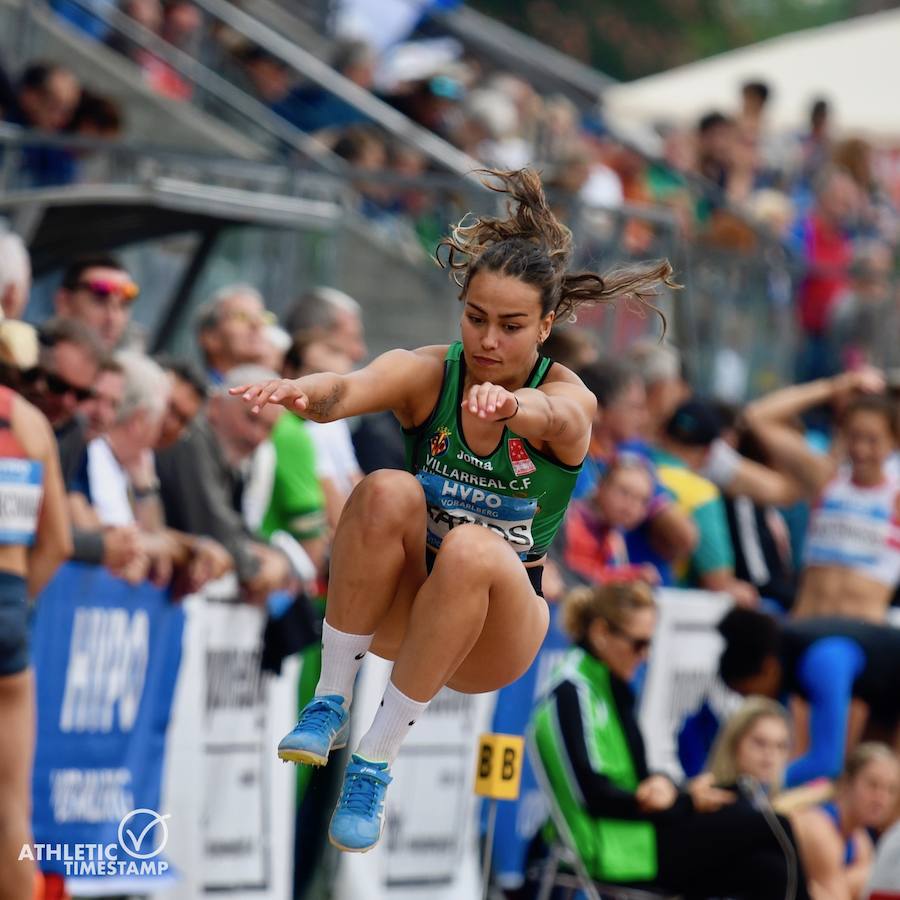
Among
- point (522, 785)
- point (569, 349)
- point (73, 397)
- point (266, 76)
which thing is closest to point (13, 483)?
point (73, 397)

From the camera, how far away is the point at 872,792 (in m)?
9.64

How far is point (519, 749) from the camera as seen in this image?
22.5 feet

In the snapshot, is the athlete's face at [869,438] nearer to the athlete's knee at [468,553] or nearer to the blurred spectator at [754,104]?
the athlete's knee at [468,553]

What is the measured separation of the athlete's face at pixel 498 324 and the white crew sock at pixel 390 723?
972 millimetres

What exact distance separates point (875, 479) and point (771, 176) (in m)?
7.90

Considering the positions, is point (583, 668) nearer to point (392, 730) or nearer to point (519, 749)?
point (519, 749)

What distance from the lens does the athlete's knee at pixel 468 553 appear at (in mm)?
5527

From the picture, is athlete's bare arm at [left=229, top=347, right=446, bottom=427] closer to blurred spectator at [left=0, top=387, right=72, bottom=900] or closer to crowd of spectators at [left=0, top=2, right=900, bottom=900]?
blurred spectator at [left=0, top=387, right=72, bottom=900]

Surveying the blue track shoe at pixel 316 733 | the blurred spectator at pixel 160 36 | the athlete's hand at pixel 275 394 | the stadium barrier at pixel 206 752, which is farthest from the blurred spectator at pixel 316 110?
the athlete's hand at pixel 275 394

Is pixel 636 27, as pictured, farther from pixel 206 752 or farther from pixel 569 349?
pixel 206 752

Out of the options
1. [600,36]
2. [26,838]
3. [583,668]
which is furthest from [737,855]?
[600,36]

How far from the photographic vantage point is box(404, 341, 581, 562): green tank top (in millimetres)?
5664

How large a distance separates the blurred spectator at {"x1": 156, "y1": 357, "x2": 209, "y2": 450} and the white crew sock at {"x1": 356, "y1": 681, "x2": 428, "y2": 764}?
2.87m

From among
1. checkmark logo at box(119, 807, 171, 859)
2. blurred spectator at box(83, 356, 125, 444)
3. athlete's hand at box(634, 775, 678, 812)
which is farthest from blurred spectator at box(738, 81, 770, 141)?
checkmark logo at box(119, 807, 171, 859)
